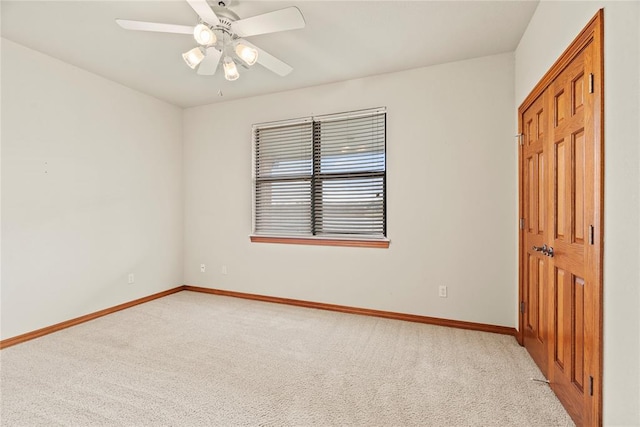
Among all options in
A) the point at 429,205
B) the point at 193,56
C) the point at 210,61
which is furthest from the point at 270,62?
the point at 429,205

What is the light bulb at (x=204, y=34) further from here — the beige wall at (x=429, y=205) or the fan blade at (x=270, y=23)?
the beige wall at (x=429, y=205)

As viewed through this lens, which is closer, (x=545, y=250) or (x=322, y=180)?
(x=545, y=250)

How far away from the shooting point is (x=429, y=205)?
10.4 feet

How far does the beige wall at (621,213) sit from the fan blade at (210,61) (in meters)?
2.24

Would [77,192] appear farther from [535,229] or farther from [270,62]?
[535,229]

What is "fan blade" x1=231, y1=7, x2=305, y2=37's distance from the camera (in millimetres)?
1780

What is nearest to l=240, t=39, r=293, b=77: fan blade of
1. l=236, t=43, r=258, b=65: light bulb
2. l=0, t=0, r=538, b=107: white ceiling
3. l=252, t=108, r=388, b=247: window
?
l=236, t=43, r=258, b=65: light bulb

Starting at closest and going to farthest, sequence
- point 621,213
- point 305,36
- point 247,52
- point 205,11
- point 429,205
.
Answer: point 621,213 < point 205,11 < point 247,52 < point 305,36 < point 429,205

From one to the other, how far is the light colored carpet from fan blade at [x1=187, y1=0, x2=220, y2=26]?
2.38 meters

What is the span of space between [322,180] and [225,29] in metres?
1.97

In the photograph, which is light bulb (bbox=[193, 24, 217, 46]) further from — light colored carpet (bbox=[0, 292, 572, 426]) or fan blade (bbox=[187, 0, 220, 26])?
light colored carpet (bbox=[0, 292, 572, 426])

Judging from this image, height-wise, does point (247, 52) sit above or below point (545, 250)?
above

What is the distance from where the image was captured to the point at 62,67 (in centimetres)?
305

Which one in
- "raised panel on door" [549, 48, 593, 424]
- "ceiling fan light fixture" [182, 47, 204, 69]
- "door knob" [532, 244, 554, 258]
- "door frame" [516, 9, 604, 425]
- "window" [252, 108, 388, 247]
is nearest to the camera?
"door frame" [516, 9, 604, 425]
